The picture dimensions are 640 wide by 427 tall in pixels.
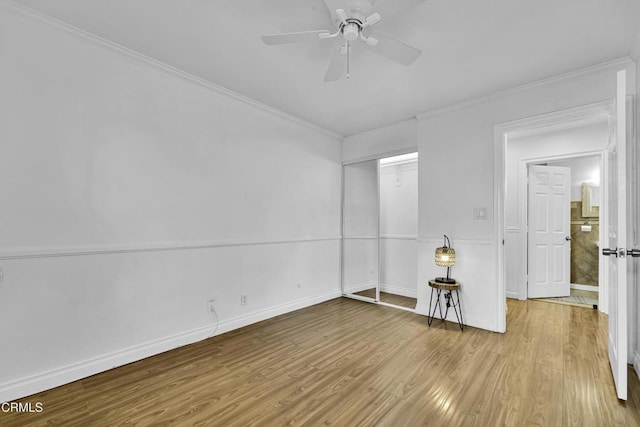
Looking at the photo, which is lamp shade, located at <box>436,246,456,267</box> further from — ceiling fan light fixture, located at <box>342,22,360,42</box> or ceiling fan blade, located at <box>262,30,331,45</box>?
ceiling fan blade, located at <box>262,30,331,45</box>

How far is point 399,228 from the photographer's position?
15.6ft

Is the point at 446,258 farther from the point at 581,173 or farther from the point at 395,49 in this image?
the point at 581,173

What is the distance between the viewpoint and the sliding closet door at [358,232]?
4.55 metres

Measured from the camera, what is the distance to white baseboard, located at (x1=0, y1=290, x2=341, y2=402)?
1941 mm

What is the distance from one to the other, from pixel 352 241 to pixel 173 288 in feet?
9.15

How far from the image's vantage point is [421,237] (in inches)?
149

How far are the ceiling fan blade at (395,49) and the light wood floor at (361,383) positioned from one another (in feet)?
7.79

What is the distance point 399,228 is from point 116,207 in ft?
12.5

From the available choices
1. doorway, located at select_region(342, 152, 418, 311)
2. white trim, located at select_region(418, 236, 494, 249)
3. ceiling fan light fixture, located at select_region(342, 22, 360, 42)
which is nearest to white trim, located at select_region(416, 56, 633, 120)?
doorway, located at select_region(342, 152, 418, 311)

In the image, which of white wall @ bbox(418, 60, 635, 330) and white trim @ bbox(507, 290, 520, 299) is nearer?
white wall @ bbox(418, 60, 635, 330)

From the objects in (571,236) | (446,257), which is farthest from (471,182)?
(571,236)

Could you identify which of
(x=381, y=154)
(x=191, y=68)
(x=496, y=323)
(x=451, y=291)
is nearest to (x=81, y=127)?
(x=191, y=68)

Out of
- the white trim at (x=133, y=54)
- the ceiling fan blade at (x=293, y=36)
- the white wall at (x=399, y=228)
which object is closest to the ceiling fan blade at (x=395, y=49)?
the ceiling fan blade at (x=293, y=36)

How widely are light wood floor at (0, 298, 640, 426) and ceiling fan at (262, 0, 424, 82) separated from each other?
2.37 m
